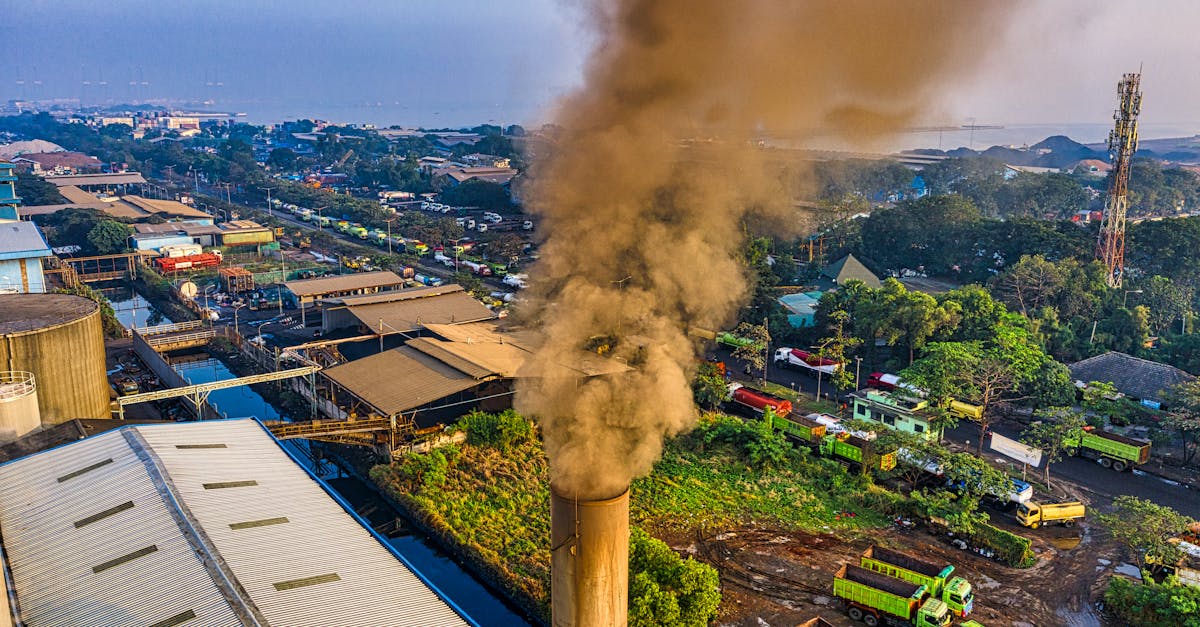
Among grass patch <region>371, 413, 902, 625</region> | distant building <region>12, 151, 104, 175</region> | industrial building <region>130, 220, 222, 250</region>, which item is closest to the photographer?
grass patch <region>371, 413, 902, 625</region>

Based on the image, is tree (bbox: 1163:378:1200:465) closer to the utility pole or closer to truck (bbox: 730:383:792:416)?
truck (bbox: 730:383:792:416)

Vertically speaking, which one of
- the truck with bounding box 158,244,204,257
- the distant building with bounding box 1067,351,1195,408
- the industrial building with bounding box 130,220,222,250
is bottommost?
the distant building with bounding box 1067,351,1195,408

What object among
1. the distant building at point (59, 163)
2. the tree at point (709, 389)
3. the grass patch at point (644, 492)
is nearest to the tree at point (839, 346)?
the tree at point (709, 389)

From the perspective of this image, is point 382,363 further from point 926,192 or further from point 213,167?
point 213,167

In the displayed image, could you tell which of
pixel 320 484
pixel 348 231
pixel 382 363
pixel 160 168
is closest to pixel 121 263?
pixel 348 231

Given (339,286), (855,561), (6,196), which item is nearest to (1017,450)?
(855,561)

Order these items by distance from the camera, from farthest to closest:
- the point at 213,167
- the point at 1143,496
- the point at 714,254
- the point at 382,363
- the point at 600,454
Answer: the point at 213,167 → the point at 382,363 → the point at 1143,496 → the point at 714,254 → the point at 600,454

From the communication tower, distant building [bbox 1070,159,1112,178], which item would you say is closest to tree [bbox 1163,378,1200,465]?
the communication tower
